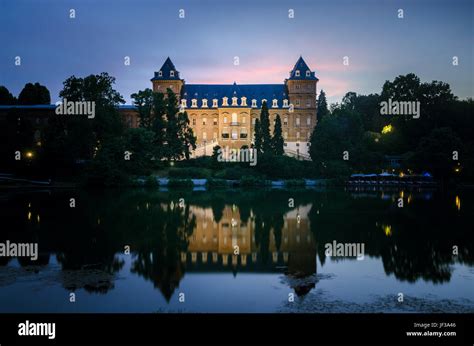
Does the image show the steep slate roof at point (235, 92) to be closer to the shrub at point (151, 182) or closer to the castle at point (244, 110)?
the castle at point (244, 110)

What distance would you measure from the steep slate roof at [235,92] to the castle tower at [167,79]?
2330 mm

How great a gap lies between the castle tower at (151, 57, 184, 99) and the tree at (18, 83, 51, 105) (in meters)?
21.9

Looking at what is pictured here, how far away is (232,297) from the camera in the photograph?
9805mm

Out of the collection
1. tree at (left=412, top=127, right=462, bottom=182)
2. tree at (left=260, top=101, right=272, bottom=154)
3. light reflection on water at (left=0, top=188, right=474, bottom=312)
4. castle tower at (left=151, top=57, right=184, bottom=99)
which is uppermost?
castle tower at (left=151, top=57, right=184, bottom=99)

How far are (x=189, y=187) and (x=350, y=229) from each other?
29639 mm

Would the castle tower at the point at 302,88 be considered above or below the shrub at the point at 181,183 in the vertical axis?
above

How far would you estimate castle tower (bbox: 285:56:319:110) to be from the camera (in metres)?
67.1

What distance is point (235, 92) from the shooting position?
68125 mm

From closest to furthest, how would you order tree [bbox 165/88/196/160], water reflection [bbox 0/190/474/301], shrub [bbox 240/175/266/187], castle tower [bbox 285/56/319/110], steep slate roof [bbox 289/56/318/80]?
water reflection [bbox 0/190/474/301], shrub [bbox 240/175/266/187], tree [bbox 165/88/196/160], steep slate roof [bbox 289/56/318/80], castle tower [bbox 285/56/319/110]

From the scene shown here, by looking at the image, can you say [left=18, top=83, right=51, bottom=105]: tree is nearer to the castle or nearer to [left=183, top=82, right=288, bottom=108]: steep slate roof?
the castle

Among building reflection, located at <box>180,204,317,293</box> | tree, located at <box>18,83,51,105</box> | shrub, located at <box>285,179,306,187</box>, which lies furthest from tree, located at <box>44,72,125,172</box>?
building reflection, located at <box>180,204,317,293</box>

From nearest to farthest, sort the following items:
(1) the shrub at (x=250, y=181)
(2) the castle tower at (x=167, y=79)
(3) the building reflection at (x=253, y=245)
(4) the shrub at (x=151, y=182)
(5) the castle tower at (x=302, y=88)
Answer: (3) the building reflection at (x=253, y=245) → (4) the shrub at (x=151, y=182) → (1) the shrub at (x=250, y=181) → (5) the castle tower at (x=302, y=88) → (2) the castle tower at (x=167, y=79)

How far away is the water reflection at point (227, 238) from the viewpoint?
12.0 meters

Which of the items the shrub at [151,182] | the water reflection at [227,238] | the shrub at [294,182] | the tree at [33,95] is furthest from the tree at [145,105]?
the tree at [33,95]
